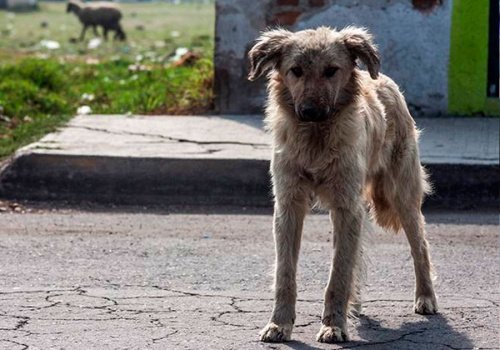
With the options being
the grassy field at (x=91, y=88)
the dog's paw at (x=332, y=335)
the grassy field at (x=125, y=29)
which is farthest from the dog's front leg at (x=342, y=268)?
the grassy field at (x=125, y=29)

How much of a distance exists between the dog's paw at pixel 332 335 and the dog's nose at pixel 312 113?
0.98m

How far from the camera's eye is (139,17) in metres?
40.0

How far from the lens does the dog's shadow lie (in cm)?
588

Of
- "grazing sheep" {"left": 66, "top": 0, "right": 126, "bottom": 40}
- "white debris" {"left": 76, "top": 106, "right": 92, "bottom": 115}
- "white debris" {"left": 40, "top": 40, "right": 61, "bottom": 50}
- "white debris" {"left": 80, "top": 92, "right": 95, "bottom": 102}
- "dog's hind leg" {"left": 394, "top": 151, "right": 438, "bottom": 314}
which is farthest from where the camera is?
"grazing sheep" {"left": 66, "top": 0, "right": 126, "bottom": 40}

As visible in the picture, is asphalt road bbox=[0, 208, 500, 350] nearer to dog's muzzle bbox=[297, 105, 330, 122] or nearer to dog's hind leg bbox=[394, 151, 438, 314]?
dog's hind leg bbox=[394, 151, 438, 314]

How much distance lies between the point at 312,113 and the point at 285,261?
2.40 feet

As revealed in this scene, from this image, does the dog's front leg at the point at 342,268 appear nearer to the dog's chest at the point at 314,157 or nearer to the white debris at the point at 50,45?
the dog's chest at the point at 314,157

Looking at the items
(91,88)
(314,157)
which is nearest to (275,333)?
(314,157)

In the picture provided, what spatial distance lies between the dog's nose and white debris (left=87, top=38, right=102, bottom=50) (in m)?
18.3

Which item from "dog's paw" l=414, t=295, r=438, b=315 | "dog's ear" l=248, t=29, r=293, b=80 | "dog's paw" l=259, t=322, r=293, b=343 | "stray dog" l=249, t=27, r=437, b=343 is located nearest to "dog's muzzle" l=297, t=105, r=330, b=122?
"stray dog" l=249, t=27, r=437, b=343

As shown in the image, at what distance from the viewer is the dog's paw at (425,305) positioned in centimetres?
653

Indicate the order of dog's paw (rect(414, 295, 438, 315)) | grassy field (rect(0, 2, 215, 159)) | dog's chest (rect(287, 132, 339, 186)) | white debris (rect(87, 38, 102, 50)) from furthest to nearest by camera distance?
1. white debris (rect(87, 38, 102, 50))
2. grassy field (rect(0, 2, 215, 159))
3. dog's paw (rect(414, 295, 438, 315))
4. dog's chest (rect(287, 132, 339, 186))

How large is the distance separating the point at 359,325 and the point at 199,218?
111 inches

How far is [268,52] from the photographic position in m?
6.16
